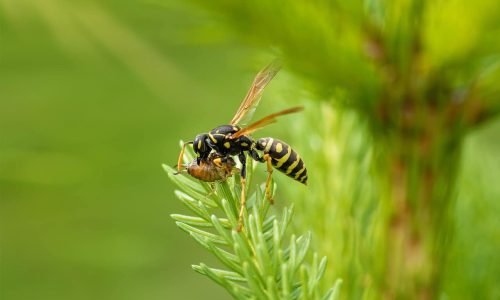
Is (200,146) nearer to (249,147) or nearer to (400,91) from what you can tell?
(249,147)

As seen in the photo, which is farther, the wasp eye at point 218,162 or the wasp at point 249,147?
the wasp at point 249,147

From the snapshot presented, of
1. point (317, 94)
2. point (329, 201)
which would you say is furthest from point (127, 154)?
point (317, 94)

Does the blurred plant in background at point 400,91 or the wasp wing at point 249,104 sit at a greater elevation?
the wasp wing at point 249,104

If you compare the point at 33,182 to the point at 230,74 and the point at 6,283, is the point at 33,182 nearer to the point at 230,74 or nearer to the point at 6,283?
the point at 6,283

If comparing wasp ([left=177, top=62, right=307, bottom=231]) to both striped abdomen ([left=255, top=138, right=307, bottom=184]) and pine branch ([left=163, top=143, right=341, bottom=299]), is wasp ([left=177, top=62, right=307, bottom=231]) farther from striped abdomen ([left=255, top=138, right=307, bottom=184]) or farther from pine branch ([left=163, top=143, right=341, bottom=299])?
pine branch ([left=163, top=143, right=341, bottom=299])

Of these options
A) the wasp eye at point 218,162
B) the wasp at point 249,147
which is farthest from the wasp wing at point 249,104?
the wasp eye at point 218,162

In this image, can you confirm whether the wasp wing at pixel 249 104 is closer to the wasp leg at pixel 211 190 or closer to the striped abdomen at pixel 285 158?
the striped abdomen at pixel 285 158

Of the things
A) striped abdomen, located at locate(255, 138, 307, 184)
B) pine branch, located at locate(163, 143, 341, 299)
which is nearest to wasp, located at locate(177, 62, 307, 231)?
striped abdomen, located at locate(255, 138, 307, 184)

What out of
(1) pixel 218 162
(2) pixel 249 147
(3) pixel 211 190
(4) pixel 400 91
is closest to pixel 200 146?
(2) pixel 249 147
